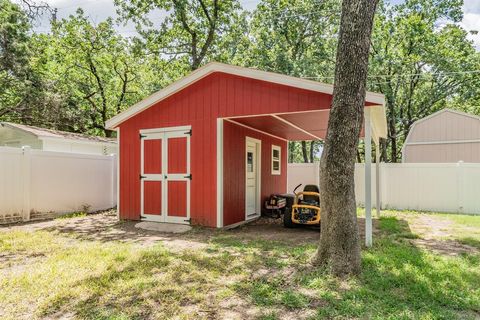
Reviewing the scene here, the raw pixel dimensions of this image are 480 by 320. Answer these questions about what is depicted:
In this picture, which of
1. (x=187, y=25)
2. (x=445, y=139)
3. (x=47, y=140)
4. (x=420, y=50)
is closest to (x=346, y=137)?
(x=47, y=140)

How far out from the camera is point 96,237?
6094mm

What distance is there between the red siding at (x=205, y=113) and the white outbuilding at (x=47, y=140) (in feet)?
18.6

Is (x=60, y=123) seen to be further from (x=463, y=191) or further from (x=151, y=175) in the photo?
(x=463, y=191)

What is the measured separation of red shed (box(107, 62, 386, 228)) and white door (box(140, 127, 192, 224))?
0.02 m

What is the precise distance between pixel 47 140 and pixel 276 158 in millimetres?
8270

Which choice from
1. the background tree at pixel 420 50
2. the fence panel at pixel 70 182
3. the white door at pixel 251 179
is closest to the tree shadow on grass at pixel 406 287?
the white door at pixel 251 179

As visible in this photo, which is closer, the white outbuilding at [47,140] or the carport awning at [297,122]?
the carport awning at [297,122]

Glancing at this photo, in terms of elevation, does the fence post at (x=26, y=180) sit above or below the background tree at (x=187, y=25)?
below

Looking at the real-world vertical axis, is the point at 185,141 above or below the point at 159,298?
above

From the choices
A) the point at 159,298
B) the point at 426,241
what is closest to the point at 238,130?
the point at 426,241

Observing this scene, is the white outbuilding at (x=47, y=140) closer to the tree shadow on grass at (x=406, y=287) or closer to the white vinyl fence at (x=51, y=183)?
the white vinyl fence at (x=51, y=183)

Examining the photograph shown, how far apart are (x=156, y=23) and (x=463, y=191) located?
45.2 ft

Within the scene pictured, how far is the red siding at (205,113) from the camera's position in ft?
20.5

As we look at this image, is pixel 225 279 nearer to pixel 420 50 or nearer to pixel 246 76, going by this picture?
pixel 246 76
